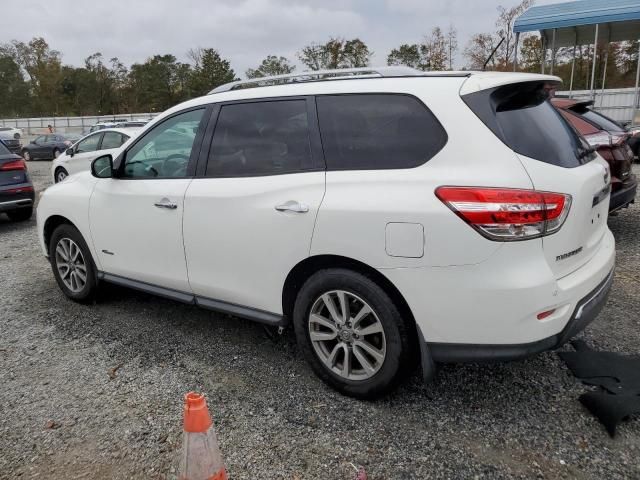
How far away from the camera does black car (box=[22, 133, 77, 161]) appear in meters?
25.1

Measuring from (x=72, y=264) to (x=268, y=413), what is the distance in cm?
271

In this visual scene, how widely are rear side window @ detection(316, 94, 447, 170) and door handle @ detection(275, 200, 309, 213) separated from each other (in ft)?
0.87

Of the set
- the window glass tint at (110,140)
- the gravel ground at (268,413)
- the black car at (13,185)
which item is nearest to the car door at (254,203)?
the gravel ground at (268,413)

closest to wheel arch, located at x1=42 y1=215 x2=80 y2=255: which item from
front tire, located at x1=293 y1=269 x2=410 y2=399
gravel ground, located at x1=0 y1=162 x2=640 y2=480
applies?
gravel ground, located at x1=0 y1=162 x2=640 y2=480

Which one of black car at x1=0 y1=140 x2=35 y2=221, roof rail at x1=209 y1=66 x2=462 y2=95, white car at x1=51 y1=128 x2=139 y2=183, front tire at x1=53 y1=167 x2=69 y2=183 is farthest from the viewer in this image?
front tire at x1=53 y1=167 x2=69 y2=183

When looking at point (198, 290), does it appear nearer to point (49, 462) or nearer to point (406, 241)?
point (49, 462)

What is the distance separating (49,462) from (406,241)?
2090 mm

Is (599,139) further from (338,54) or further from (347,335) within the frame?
(338,54)

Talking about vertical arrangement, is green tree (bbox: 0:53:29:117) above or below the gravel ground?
above

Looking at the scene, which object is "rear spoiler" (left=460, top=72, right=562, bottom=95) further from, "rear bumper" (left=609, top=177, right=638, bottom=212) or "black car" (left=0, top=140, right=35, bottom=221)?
"black car" (left=0, top=140, right=35, bottom=221)

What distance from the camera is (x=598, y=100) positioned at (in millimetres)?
17188

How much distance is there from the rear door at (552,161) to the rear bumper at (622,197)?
285 centimetres

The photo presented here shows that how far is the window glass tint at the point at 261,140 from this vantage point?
119 inches

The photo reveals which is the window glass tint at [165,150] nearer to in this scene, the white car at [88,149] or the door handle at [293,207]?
the door handle at [293,207]
